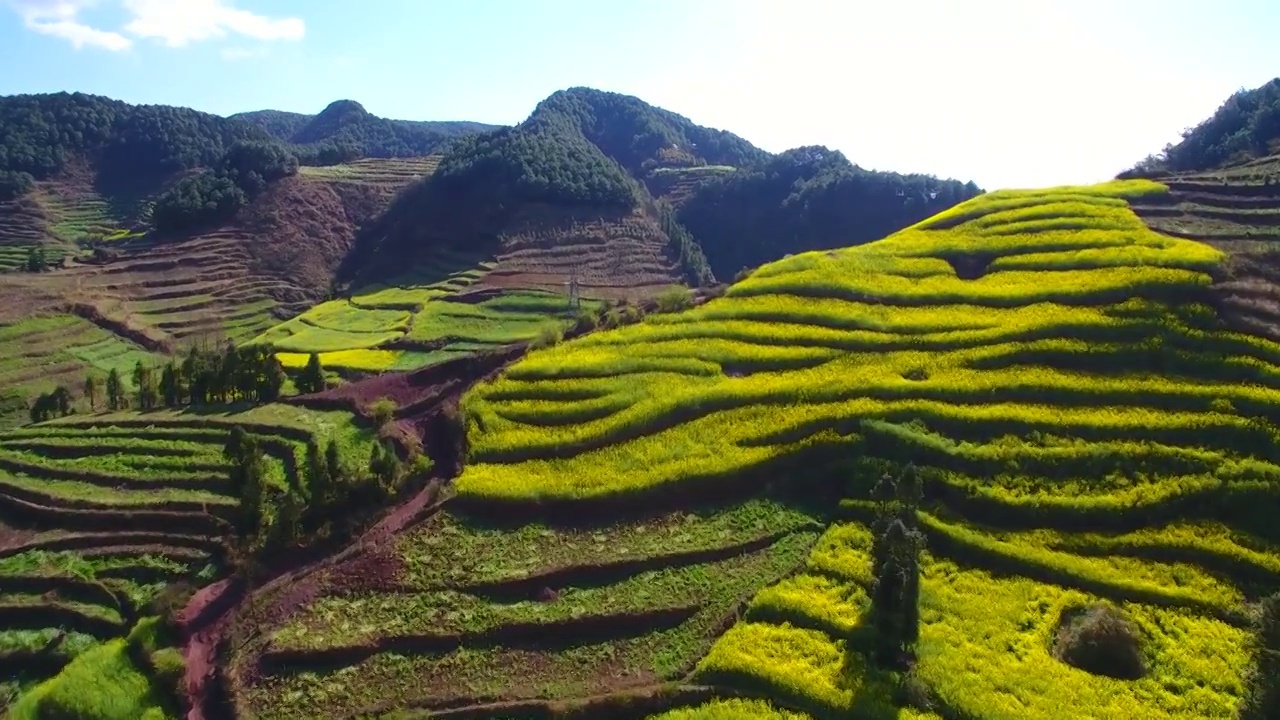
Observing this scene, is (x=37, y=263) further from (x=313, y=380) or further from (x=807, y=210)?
(x=807, y=210)

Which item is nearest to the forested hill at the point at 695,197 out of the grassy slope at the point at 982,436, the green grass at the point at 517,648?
the grassy slope at the point at 982,436

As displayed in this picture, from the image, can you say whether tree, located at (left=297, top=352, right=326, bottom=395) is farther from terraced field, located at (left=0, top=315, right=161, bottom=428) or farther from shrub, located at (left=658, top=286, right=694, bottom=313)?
terraced field, located at (left=0, top=315, right=161, bottom=428)

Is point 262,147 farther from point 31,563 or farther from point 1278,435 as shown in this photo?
point 1278,435

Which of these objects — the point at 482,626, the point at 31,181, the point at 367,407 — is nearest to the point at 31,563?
the point at 367,407

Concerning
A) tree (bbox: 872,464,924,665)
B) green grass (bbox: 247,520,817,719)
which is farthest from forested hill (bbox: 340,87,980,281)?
tree (bbox: 872,464,924,665)

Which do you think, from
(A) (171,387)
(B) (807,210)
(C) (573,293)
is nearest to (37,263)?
(C) (573,293)

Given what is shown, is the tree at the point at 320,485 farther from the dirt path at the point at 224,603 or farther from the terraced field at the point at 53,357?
the terraced field at the point at 53,357
